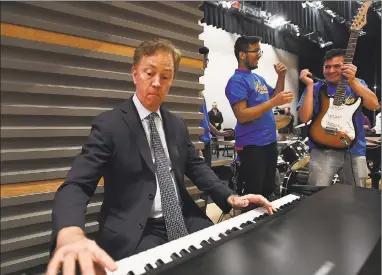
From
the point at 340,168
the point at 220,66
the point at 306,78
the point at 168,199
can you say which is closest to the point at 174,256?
the point at 168,199

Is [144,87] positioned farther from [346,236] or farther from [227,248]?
[346,236]

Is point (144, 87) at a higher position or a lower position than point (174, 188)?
higher

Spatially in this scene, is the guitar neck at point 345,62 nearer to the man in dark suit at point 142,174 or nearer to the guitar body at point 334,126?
the guitar body at point 334,126

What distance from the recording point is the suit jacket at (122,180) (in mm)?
1094

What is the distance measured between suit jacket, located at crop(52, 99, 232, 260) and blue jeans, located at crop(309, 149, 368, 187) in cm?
128

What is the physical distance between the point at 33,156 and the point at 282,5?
289 inches

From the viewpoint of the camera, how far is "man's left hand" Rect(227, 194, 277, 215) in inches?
48.1

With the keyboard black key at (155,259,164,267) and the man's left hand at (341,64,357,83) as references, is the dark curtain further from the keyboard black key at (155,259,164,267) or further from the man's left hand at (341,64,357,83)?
the keyboard black key at (155,259,164,267)

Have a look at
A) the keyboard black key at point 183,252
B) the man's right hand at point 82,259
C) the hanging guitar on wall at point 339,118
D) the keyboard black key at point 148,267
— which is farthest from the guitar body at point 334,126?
the man's right hand at point 82,259

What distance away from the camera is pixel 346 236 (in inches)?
35.0

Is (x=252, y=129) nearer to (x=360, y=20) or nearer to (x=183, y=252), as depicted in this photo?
(x=360, y=20)

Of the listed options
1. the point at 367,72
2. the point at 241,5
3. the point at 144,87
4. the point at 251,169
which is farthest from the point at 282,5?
the point at 144,87

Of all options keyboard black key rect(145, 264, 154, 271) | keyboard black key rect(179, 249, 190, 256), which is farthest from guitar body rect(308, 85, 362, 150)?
keyboard black key rect(145, 264, 154, 271)

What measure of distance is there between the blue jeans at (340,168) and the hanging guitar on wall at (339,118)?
0.08 metres
